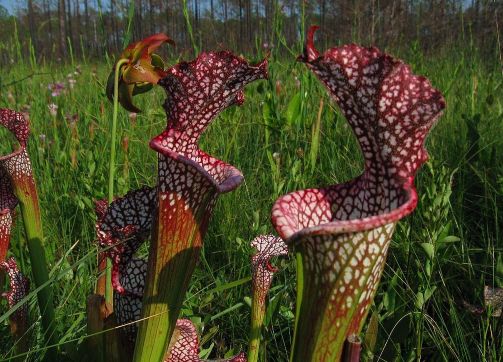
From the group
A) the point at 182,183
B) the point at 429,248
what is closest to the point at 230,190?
Result: the point at 182,183

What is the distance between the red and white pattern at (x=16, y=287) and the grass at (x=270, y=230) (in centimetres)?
8

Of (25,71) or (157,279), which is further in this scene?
(25,71)

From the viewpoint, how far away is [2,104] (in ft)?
10.3

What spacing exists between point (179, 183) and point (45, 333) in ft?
1.70

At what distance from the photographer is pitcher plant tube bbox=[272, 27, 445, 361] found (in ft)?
1.96

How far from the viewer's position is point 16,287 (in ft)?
3.49

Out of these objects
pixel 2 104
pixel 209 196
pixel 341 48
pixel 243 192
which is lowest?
pixel 243 192

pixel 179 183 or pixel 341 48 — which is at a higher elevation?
pixel 341 48

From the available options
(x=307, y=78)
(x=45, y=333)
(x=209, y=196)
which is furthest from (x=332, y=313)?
(x=307, y=78)

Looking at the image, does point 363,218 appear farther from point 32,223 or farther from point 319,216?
point 32,223

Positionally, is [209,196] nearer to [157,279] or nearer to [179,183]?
[179,183]

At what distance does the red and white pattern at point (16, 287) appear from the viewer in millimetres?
1056

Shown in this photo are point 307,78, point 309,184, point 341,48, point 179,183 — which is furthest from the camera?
point 307,78

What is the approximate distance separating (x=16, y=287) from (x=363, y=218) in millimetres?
817
